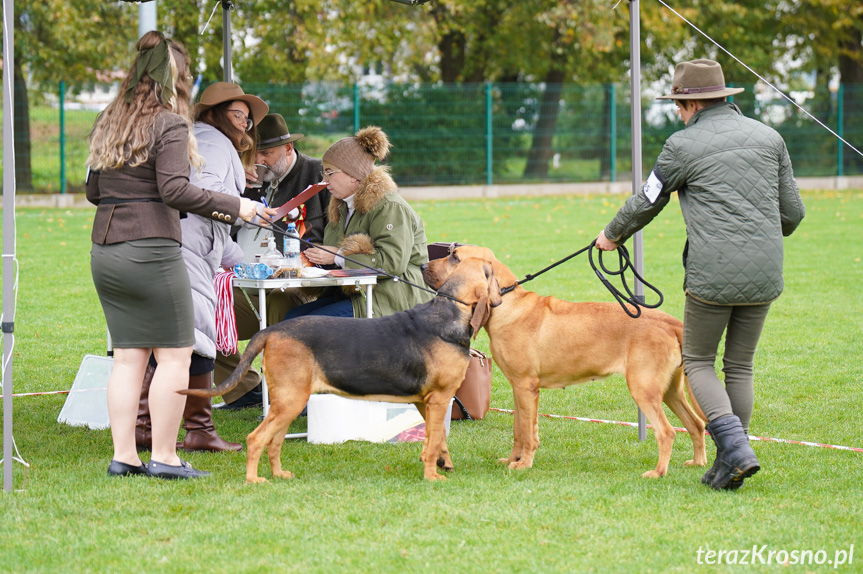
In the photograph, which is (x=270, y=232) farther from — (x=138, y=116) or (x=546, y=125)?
(x=546, y=125)

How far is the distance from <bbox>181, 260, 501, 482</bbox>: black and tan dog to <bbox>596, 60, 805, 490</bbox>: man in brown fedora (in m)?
1.02

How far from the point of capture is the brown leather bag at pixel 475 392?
6223 millimetres

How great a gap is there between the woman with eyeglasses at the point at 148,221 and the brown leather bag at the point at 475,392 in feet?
6.57

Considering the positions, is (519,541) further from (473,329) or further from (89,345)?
(89,345)

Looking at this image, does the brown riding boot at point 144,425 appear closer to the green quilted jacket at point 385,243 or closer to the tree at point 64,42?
the green quilted jacket at point 385,243

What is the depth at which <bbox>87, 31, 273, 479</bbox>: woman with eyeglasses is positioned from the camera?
4.61 meters

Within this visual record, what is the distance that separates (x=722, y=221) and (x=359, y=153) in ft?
8.50

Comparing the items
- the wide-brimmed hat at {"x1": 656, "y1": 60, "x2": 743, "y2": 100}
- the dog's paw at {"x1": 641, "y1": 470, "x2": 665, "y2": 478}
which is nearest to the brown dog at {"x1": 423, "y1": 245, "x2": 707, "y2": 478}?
the dog's paw at {"x1": 641, "y1": 470, "x2": 665, "y2": 478}

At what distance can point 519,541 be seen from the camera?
396 cm

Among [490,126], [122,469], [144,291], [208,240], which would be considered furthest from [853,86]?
[122,469]

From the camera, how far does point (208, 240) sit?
5422mm

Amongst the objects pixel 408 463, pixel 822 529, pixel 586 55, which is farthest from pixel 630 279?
pixel 586 55

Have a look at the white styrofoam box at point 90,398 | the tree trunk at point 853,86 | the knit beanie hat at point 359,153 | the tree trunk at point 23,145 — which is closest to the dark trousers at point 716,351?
the knit beanie hat at point 359,153

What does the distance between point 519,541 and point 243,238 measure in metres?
3.61
